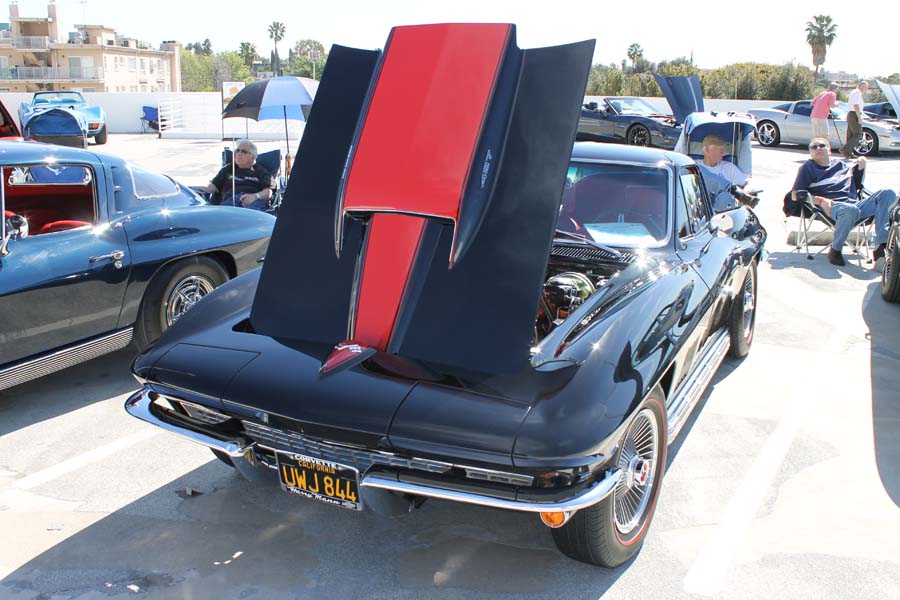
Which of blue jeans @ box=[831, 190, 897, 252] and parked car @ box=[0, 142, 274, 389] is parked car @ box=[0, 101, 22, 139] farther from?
blue jeans @ box=[831, 190, 897, 252]

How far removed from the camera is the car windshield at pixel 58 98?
21077mm

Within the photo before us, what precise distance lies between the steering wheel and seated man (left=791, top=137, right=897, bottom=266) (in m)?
5.04

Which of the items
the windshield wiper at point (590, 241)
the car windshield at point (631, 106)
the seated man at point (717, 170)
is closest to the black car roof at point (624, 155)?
the windshield wiper at point (590, 241)

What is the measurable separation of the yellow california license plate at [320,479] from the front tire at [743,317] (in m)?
3.19

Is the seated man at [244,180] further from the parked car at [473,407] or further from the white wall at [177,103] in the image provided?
the white wall at [177,103]

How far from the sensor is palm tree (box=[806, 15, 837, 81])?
68.1 m

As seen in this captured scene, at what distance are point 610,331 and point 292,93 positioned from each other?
8543mm

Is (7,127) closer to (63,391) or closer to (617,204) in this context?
(63,391)

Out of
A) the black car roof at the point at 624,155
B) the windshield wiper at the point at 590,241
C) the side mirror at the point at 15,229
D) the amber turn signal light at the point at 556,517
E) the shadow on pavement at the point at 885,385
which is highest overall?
the black car roof at the point at 624,155

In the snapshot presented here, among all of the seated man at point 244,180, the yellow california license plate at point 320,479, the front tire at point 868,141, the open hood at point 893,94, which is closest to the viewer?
the yellow california license plate at point 320,479

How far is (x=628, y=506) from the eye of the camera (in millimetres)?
3059

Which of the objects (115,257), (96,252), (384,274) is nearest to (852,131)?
(384,274)

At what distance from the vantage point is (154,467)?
3.83 metres

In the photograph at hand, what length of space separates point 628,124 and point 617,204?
51.8 feet
